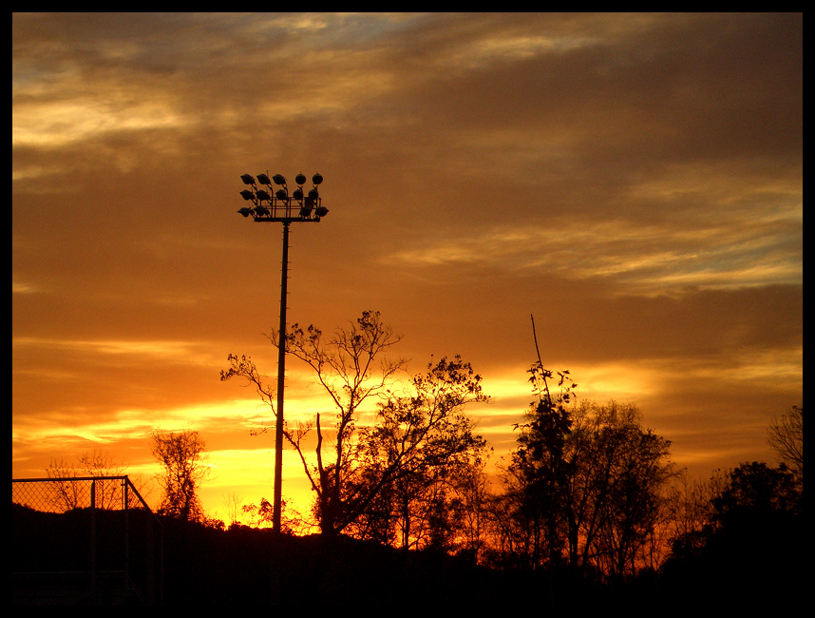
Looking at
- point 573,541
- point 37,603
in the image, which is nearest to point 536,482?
point 573,541

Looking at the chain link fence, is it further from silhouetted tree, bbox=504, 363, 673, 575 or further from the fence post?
silhouetted tree, bbox=504, 363, 673, 575

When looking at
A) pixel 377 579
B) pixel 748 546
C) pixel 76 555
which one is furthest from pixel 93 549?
pixel 748 546

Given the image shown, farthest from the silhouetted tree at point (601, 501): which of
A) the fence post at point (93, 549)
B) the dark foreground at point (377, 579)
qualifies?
the fence post at point (93, 549)

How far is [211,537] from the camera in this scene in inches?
2181

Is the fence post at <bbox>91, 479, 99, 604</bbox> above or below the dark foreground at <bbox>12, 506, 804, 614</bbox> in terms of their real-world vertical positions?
above

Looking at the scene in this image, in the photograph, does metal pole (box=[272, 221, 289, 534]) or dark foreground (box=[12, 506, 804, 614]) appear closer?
metal pole (box=[272, 221, 289, 534])

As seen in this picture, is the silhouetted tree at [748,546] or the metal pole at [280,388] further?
the silhouetted tree at [748,546]

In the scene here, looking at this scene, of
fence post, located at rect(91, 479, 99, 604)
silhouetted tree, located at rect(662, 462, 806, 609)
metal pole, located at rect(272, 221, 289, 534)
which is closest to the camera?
fence post, located at rect(91, 479, 99, 604)

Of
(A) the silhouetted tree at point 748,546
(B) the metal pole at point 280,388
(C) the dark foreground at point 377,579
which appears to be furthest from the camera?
(A) the silhouetted tree at point 748,546

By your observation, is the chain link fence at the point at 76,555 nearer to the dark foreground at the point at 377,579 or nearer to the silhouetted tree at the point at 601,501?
the dark foreground at the point at 377,579

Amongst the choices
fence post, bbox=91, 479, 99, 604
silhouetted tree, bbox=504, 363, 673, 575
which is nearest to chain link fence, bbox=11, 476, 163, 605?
fence post, bbox=91, 479, 99, 604

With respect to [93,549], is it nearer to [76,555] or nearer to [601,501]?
[76,555]
